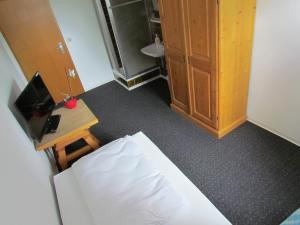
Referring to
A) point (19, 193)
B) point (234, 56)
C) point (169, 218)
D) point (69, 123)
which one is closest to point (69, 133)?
point (69, 123)

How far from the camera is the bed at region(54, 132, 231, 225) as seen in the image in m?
1.19

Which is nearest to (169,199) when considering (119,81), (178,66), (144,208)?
(144,208)

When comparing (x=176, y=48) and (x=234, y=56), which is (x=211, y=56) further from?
(x=176, y=48)

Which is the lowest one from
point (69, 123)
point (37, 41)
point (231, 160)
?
point (231, 160)

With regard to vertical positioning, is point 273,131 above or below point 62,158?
below

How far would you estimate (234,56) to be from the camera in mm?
2004

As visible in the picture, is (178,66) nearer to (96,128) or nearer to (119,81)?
(96,128)

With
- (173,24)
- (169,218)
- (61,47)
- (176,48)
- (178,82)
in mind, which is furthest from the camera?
(61,47)

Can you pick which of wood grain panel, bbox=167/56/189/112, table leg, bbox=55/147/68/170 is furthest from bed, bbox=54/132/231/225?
wood grain panel, bbox=167/56/189/112

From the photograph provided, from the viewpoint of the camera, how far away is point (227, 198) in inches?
71.4

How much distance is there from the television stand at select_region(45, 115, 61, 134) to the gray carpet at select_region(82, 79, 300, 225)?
2.41 ft

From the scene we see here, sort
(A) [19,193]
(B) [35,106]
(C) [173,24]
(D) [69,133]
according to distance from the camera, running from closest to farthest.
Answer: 1. (A) [19,193]
2. (B) [35,106]
3. (D) [69,133]
4. (C) [173,24]

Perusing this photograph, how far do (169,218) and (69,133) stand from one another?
125 centimetres

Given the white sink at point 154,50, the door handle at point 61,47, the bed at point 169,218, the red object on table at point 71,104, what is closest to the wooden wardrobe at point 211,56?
the white sink at point 154,50
